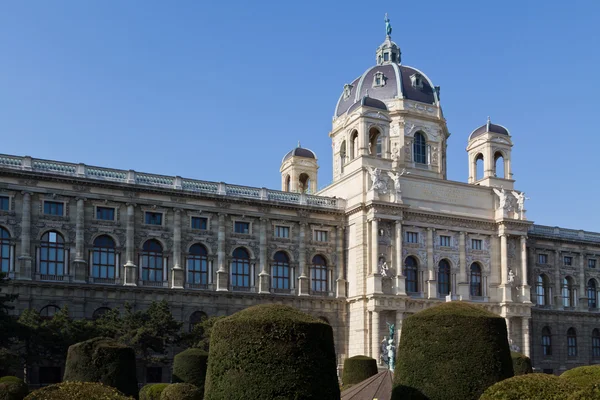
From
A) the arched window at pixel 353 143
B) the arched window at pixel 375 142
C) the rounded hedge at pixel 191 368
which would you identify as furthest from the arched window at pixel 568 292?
the rounded hedge at pixel 191 368

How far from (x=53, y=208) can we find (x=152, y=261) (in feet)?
25.1

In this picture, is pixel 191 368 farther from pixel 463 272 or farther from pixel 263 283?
pixel 463 272

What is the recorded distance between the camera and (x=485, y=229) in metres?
64.2

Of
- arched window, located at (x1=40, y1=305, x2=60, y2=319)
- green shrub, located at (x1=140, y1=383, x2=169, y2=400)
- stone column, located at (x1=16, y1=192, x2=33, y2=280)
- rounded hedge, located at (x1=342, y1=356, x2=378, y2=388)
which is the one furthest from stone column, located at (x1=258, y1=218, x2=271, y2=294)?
green shrub, located at (x1=140, y1=383, x2=169, y2=400)

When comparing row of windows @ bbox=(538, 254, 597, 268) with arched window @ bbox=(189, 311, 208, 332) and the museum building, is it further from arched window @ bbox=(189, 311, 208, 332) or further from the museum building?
arched window @ bbox=(189, 311, 208, 332)

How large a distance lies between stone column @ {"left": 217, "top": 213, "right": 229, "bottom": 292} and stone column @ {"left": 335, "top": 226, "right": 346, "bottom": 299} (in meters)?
9.06

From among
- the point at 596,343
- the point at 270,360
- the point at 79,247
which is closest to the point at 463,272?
the point at 596,343

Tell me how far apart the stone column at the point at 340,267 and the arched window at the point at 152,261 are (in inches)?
546

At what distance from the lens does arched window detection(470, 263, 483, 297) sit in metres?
63.2

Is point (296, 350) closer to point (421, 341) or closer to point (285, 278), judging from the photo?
point (421, 341)

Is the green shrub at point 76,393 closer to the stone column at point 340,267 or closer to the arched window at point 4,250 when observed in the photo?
the arched window at point 4,250

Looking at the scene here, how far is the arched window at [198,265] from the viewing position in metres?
55.7

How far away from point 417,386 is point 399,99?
159ft

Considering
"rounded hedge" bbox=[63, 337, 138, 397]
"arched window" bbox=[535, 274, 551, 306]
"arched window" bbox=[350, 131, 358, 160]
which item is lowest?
"rounded hedge" bbox=[63, 337, 138, 397]
